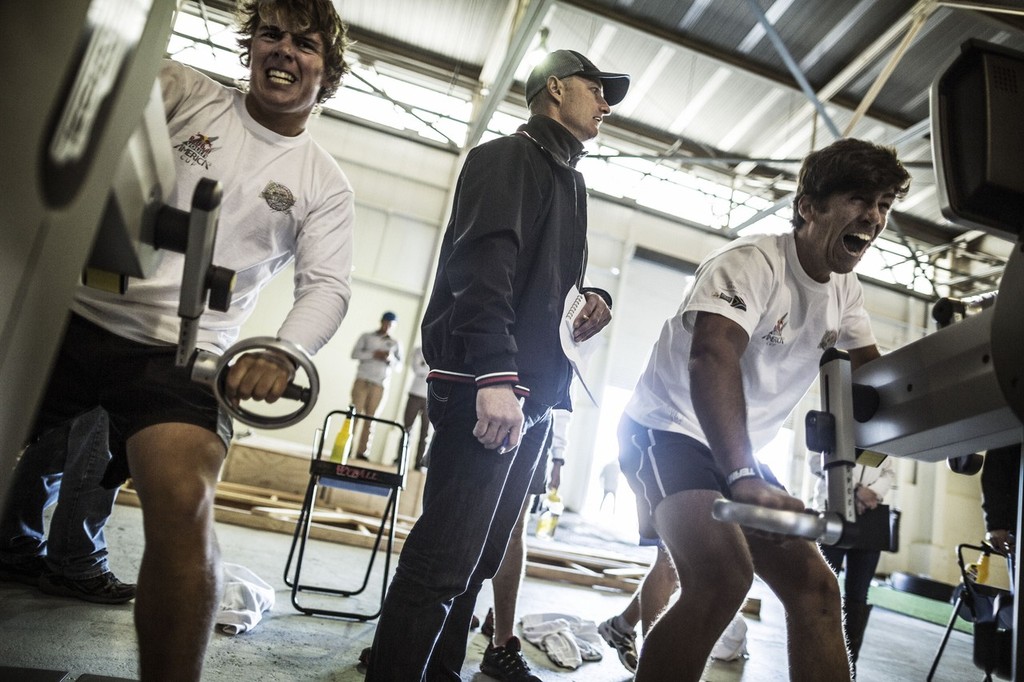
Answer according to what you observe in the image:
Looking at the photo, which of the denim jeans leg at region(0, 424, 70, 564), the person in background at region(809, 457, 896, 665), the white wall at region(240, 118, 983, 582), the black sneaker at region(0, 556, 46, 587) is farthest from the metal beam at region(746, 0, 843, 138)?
the black sneaker at region(0, 556, 46, 587)

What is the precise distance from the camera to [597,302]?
1702 mm

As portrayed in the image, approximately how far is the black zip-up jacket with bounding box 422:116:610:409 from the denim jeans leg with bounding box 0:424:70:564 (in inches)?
57.1

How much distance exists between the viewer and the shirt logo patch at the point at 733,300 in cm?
151

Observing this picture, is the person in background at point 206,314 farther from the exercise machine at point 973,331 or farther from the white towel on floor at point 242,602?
the white towel on floor at point 242,602

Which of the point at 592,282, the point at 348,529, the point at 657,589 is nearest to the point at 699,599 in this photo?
the point at 657,589

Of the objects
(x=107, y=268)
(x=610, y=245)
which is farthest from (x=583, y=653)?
(x=610, y=245)

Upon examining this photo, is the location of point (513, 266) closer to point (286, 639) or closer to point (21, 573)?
point (286, 639)

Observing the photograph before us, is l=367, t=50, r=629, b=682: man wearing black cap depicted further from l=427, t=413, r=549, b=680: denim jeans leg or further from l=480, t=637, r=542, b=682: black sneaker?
l=480, t=637, r=542, b=682: black sneaker

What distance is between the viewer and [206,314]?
4.40ft

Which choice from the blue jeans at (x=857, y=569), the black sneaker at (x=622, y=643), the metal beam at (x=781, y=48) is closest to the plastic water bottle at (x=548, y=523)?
the blue jeans at (x=857, y=569)

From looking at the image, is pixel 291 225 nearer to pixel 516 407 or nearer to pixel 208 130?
pixel 208 130

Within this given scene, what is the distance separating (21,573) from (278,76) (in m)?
2.02

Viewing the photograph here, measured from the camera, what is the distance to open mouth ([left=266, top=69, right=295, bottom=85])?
144cm

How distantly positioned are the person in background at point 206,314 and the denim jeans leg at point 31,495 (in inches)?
44.1
